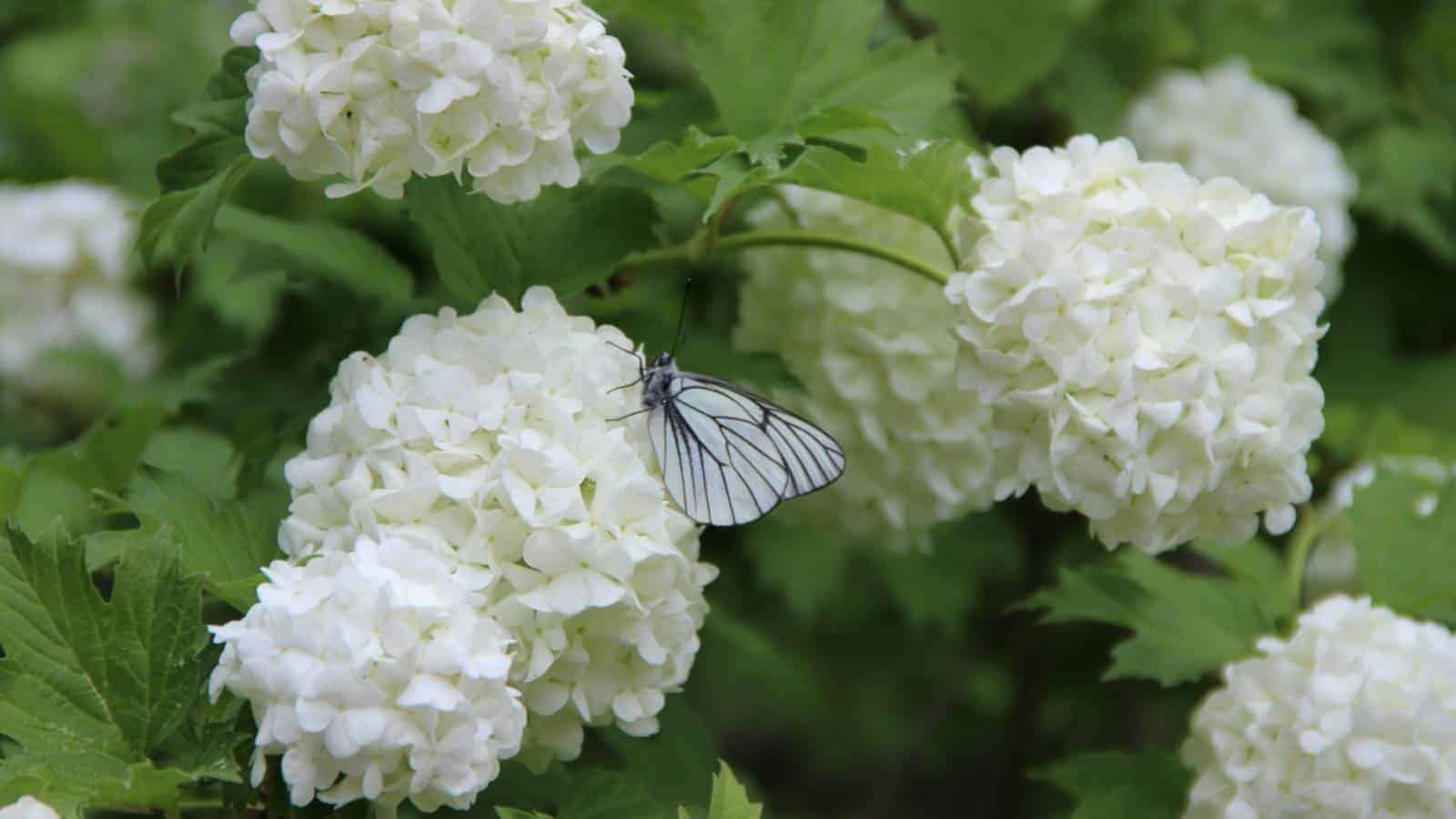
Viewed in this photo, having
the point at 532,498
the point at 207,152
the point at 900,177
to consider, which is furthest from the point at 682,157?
the point at 207,152

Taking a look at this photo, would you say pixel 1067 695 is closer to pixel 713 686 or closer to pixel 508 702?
Result: pixel 713 686

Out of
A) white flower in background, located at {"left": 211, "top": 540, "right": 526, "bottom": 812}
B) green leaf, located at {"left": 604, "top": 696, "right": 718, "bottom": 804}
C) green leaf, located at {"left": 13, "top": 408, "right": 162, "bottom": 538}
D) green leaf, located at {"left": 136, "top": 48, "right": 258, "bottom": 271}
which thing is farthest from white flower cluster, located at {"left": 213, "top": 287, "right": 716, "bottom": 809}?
green leaf, located at {"left": 13, "top": 408, "right": 162, "bottom": 538}

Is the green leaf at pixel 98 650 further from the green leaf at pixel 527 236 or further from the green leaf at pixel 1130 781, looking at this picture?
the green leaf at pixel 1130 781

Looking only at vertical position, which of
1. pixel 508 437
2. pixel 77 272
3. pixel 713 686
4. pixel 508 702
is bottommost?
pixel 713 686

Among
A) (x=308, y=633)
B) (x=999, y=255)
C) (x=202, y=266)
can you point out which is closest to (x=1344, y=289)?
(x=999, y=255)

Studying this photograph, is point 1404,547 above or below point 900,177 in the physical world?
below

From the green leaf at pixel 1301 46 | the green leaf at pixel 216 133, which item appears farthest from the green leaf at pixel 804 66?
the green leaf at pixel 1301 46

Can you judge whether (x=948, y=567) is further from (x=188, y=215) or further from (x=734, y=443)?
(x=188, y=215)
